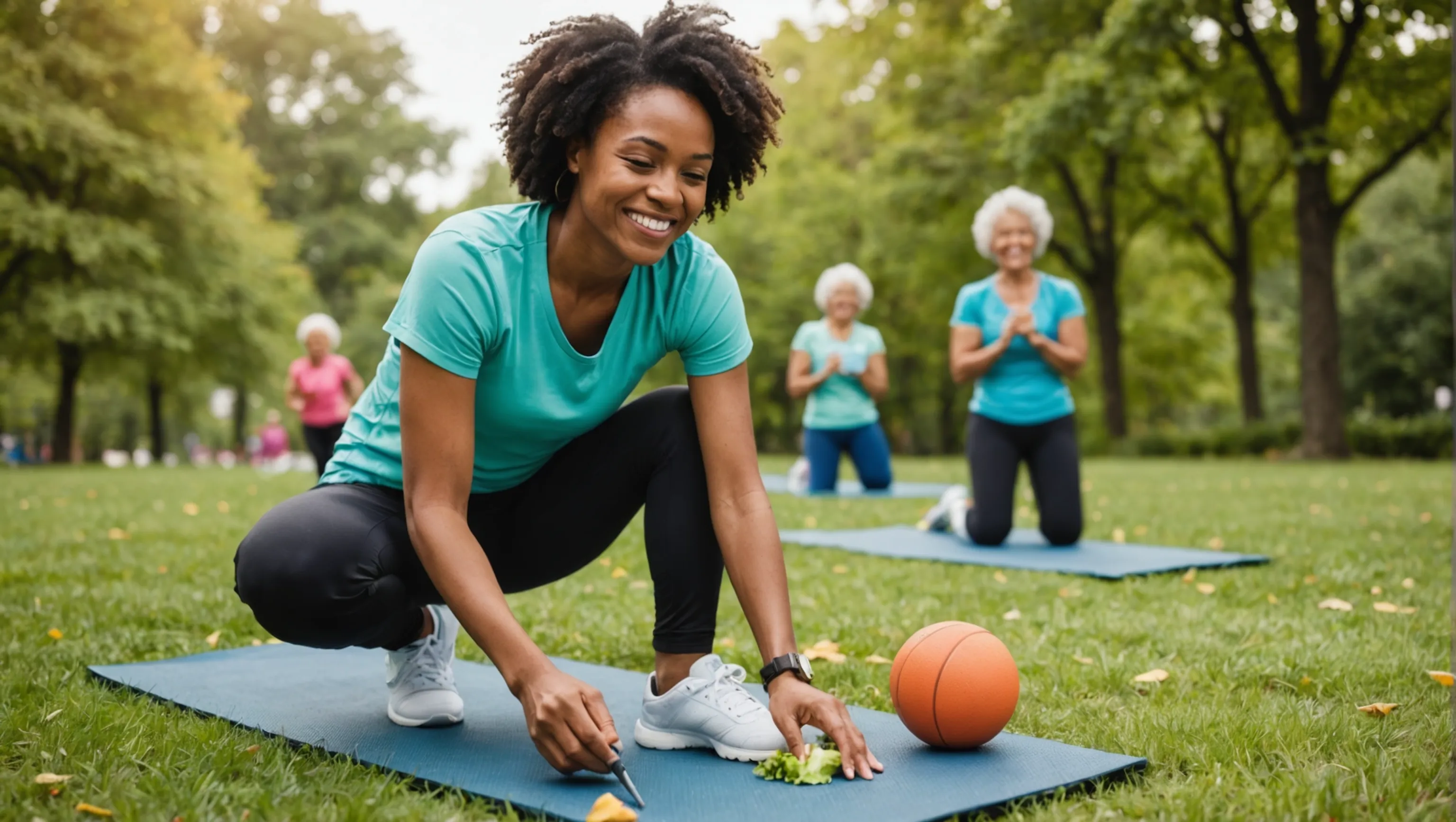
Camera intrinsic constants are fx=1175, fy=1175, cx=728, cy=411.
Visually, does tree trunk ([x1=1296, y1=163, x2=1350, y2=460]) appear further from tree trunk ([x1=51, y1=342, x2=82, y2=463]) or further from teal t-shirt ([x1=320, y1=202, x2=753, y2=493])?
tree trunk ([x1=51, y1=342, x2=82, y2=463])

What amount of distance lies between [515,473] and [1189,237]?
2235 cm

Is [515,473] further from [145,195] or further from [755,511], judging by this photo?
[145,195]

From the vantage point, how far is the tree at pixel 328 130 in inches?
1266

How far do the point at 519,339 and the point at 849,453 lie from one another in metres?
7.91

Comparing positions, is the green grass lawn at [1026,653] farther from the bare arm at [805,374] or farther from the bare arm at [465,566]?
the bare arm at [805,374]

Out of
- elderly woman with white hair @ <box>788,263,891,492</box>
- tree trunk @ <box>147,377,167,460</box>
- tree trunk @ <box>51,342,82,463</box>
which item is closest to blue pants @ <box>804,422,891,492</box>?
elderly woman with white hair @ <box>788,263,891,492</box>

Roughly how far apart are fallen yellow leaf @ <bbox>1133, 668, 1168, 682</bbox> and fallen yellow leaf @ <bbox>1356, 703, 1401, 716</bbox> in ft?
1.72

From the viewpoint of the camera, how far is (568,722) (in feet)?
6.97

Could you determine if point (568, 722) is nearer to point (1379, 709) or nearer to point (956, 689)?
point (956, 689)

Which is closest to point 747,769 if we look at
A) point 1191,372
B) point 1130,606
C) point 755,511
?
point 755,511

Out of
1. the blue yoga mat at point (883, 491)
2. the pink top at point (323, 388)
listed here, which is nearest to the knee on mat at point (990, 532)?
the blue yoga mat at point (883, 491)

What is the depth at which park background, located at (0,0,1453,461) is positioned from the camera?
16.7m

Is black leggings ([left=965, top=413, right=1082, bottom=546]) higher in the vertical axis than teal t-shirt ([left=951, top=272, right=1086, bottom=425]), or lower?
lower

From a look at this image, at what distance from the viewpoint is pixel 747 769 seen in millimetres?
2471
